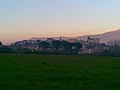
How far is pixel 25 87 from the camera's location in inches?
526

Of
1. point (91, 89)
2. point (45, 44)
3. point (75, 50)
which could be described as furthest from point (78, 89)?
point (45, 44)

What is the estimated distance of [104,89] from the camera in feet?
43.9

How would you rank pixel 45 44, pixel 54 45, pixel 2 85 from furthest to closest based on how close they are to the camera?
pixel 45 44, pixel 54 45, pixel 2 85

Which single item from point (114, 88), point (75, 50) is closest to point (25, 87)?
point (114, 88)

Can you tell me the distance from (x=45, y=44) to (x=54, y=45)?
1040 centimetres

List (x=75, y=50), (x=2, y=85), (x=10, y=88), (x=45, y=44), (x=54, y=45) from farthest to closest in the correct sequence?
1. (x=45, y=44)
2. (x=54, y=45)
3. (x=75, y=50)
4. (x=2, y=85)
5. (x=10, y=88)

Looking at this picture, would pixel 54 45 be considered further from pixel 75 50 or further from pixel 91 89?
pixel 91 89

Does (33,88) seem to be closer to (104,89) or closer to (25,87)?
(25,87)

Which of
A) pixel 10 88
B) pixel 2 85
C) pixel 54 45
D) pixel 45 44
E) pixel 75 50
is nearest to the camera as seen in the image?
pixel 10 88

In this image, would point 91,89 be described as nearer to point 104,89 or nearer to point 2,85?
point 104,89

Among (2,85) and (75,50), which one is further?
(75,50)

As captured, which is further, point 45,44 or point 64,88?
point 45,44

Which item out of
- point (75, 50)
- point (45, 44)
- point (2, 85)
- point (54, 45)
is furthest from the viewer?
point (45, 44)

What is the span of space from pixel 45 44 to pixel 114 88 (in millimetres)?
116013
